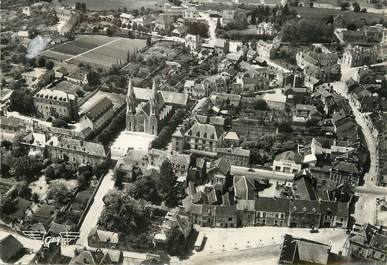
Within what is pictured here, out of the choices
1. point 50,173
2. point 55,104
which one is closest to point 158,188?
point 50,173

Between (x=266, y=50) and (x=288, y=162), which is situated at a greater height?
(x=266, y=50)

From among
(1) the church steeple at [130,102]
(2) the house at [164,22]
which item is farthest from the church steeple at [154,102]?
(2) the house at [164,22]

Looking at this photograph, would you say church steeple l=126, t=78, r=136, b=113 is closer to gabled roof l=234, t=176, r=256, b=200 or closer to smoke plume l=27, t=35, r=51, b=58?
gabled roof l=234, t=176, r=256, b=200

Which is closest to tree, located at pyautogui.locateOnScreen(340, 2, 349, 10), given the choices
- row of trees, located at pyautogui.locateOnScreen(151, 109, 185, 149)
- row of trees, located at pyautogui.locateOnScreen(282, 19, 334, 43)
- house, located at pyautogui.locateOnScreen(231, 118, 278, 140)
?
row of trees, located at pyautogui.locateOnScreen(282, 19, 334, 43)

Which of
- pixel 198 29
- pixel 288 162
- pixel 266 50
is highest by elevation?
pixel 198 29

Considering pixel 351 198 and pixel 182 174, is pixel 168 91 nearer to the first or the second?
pixel 182 174

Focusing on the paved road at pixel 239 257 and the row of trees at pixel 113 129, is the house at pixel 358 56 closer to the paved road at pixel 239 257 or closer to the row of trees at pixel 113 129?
the row of trees at pixel 113 129

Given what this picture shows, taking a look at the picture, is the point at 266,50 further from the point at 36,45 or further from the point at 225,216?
the point at 225,216
